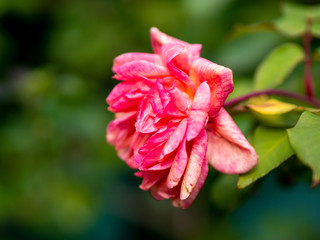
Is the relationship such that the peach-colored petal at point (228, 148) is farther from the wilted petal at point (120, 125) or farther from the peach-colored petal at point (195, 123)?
the wilted petal at point (120, 125)

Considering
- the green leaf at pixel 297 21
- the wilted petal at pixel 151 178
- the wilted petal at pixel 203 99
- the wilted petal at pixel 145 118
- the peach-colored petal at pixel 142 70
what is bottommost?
the wilted petal at pixel 151 178

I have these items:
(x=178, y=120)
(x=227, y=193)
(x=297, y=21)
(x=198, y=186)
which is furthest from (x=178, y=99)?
(x=297, y=21)

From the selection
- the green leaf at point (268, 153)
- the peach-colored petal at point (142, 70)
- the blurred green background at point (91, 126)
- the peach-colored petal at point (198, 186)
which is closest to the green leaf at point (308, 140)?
the green leaf at point (268, 153)

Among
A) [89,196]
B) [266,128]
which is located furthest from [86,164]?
[266,128]

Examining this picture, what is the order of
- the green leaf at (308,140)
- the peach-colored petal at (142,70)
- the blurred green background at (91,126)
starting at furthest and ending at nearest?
the blurred green background at (91,126), the peach-colored petal at (142,70), the green leaf at (308,140)

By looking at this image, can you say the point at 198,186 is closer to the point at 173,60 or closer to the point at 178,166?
the point at 178,166

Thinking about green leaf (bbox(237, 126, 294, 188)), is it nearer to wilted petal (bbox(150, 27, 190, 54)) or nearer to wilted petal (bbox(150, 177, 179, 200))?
wilted petal (bbox(150, 177, 179, 200))

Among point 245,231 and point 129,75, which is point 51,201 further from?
point 129,75
